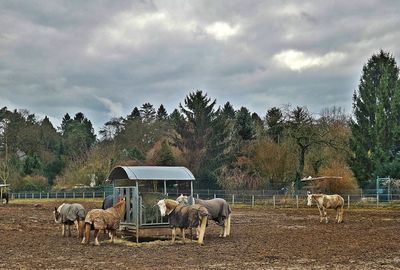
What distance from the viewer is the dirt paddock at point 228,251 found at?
1277 centimetres

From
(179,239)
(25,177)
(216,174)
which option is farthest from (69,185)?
(179,239)

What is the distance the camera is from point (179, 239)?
18.3 metres

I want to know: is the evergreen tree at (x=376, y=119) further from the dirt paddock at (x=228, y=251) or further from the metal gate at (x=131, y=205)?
the metal gate at (x=131, y=205)

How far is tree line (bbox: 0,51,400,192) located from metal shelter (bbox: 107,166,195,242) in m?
25.4

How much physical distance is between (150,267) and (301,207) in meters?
29.3

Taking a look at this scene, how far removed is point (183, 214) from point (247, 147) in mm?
42482

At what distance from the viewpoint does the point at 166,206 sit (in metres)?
17.4

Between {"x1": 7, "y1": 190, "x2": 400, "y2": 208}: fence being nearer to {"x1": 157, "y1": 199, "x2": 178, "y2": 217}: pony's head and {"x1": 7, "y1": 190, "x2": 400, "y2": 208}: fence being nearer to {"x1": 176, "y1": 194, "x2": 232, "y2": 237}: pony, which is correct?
{"x1": 176, "y1": 194, "x2": 232, "y2": 237}: pony

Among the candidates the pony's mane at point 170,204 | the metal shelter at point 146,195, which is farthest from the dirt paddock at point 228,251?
the pony's mane at point 170,204

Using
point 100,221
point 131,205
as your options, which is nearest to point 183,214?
point 131,205

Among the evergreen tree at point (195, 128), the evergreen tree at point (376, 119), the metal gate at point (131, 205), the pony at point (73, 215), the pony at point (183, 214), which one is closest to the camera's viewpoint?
the pony at point (183, 214)

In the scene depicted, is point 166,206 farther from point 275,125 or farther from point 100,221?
point 275,125

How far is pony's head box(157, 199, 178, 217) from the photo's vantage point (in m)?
17.3

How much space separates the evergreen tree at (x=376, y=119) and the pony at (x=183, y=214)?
3034 centimetres
